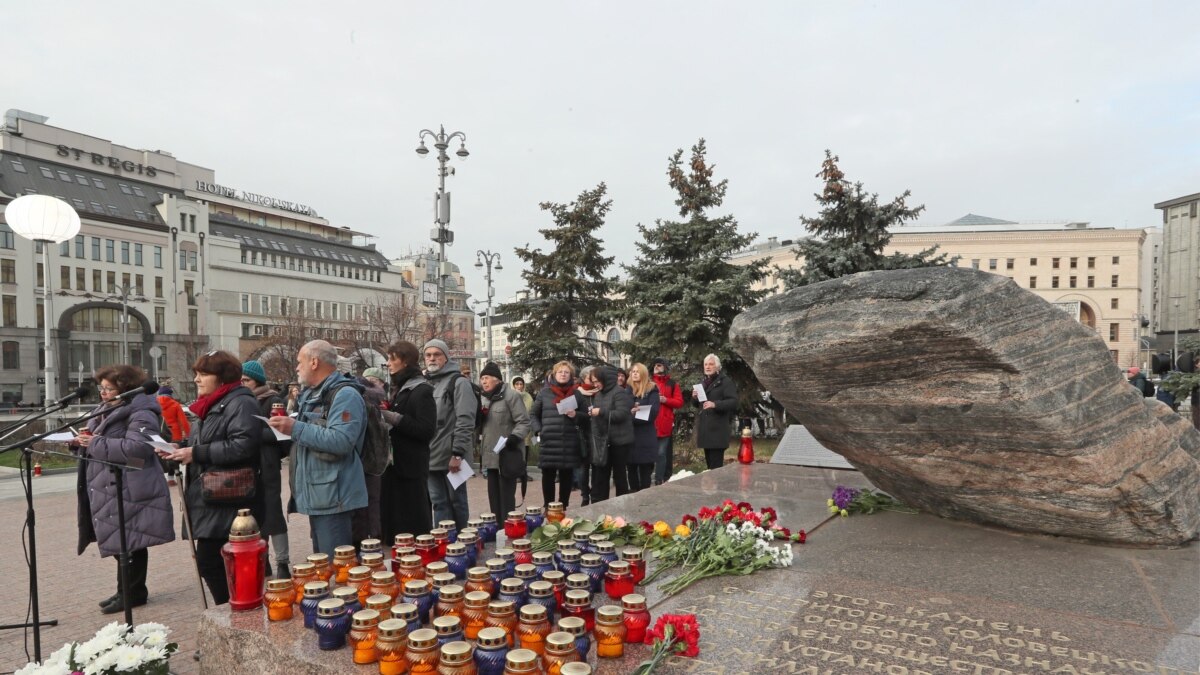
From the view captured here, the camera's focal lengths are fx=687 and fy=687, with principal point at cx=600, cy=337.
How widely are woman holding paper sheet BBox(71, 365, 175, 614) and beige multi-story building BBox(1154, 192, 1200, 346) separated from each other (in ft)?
254

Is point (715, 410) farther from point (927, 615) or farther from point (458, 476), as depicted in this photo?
point (927, 615)

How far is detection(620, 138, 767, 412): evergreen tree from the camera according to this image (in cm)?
1602

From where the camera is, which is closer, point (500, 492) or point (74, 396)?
point (74, 396)

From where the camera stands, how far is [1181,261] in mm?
63812

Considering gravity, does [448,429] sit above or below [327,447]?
below

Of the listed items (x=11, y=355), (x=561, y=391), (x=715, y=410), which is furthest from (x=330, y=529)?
(x=11, y=355)

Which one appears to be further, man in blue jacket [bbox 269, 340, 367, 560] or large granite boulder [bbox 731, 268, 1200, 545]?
man in blue jacket [bbox 269, 340, 367, 560]

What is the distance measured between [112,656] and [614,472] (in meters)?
5.48

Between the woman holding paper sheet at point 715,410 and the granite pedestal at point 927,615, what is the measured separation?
11.8 ft

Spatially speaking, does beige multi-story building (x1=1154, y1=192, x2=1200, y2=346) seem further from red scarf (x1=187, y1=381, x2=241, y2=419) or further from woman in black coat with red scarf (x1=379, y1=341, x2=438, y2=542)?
red scarf (x1=187, y1=381, x2=241, y2=419)

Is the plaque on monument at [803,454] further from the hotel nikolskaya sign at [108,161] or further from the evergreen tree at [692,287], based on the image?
the hotel nikolskaya sign at [108,161]

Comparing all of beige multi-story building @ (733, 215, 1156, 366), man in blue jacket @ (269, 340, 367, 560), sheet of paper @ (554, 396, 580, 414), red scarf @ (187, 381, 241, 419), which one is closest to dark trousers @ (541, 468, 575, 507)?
sheet of paper @ (554, 396, 580, 414)

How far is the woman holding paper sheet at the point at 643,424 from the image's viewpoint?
7809 mm

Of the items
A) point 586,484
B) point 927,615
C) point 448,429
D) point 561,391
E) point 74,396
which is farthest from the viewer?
point 586,484
